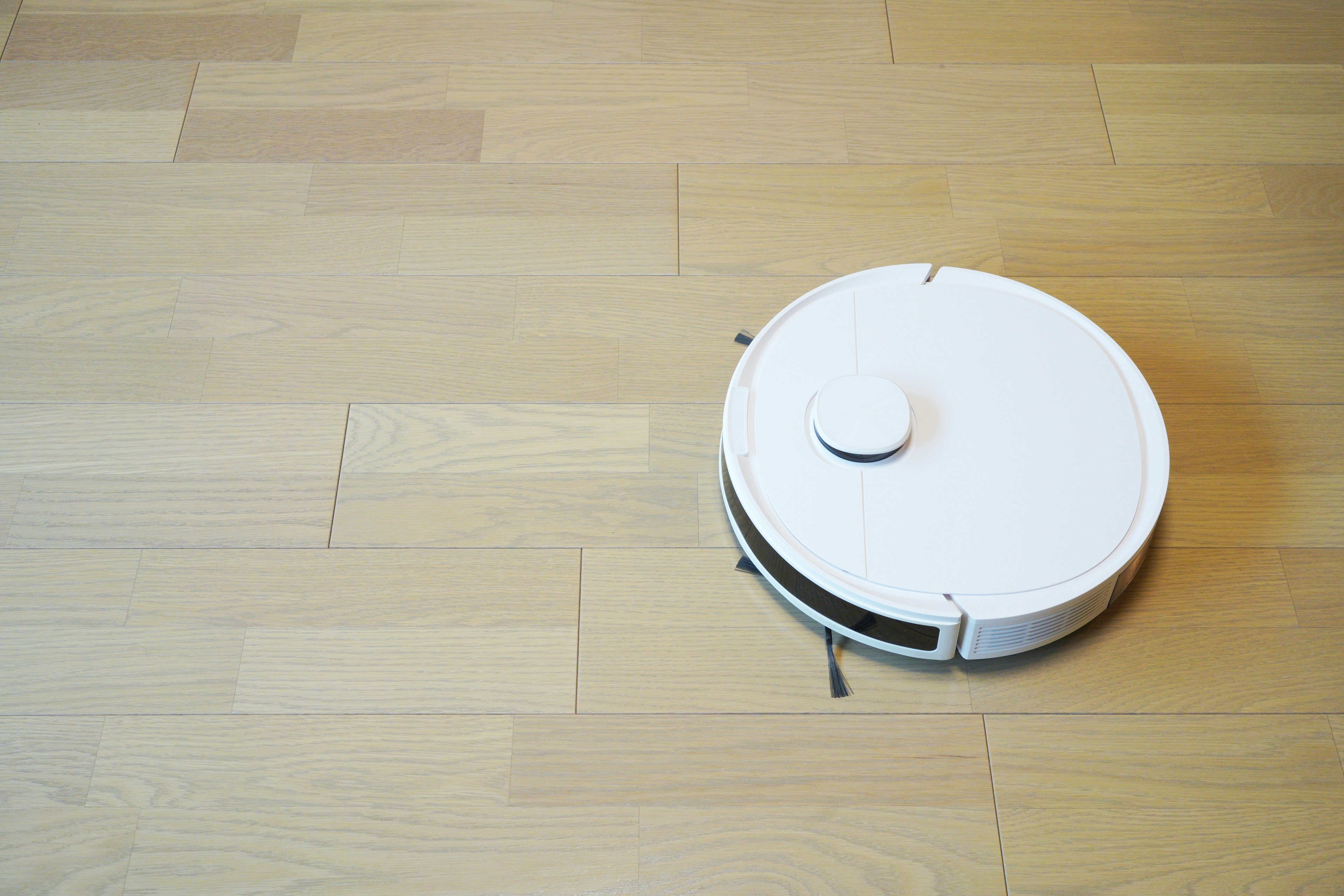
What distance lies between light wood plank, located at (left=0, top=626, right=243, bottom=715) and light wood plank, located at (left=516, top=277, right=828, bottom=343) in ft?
1.91

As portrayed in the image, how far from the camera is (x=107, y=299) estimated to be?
1.38 meters

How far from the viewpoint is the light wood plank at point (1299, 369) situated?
4.25 feet

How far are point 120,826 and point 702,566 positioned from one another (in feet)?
2.32

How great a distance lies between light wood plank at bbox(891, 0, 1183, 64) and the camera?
164cm

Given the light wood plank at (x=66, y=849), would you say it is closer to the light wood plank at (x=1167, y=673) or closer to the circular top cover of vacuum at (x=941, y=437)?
the circular top cover of vacuum at (x=941, y=437)

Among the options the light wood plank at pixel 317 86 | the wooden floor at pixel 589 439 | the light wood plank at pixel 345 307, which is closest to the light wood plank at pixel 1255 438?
the wooden floor at pixel 589 439

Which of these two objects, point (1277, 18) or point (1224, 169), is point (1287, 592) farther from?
point (1277, 18)

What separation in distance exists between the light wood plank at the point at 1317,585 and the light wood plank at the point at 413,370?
887mm

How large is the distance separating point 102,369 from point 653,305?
78 centimetres

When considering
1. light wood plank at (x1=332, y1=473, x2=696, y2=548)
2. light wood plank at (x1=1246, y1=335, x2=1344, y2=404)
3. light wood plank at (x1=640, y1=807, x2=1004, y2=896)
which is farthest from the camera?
light wood plank at (x1=1246, y1=335, x2=1344, y2=404)

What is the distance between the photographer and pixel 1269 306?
1.38 meters

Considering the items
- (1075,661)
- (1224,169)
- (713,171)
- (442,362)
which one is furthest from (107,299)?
(1224,169)

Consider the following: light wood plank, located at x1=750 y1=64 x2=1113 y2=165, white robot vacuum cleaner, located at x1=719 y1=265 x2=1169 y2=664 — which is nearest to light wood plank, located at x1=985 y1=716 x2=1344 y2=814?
white robot vacuum cleaner, located at x1=719 y1=265 x2=1169 y2=664

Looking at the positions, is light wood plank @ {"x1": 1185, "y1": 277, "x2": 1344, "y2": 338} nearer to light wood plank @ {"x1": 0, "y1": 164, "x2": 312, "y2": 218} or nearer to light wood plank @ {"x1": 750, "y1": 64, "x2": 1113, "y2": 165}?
light wood plank @ {"x1": 750, "y1": 64, "x2": 1113, "y2": 165}
